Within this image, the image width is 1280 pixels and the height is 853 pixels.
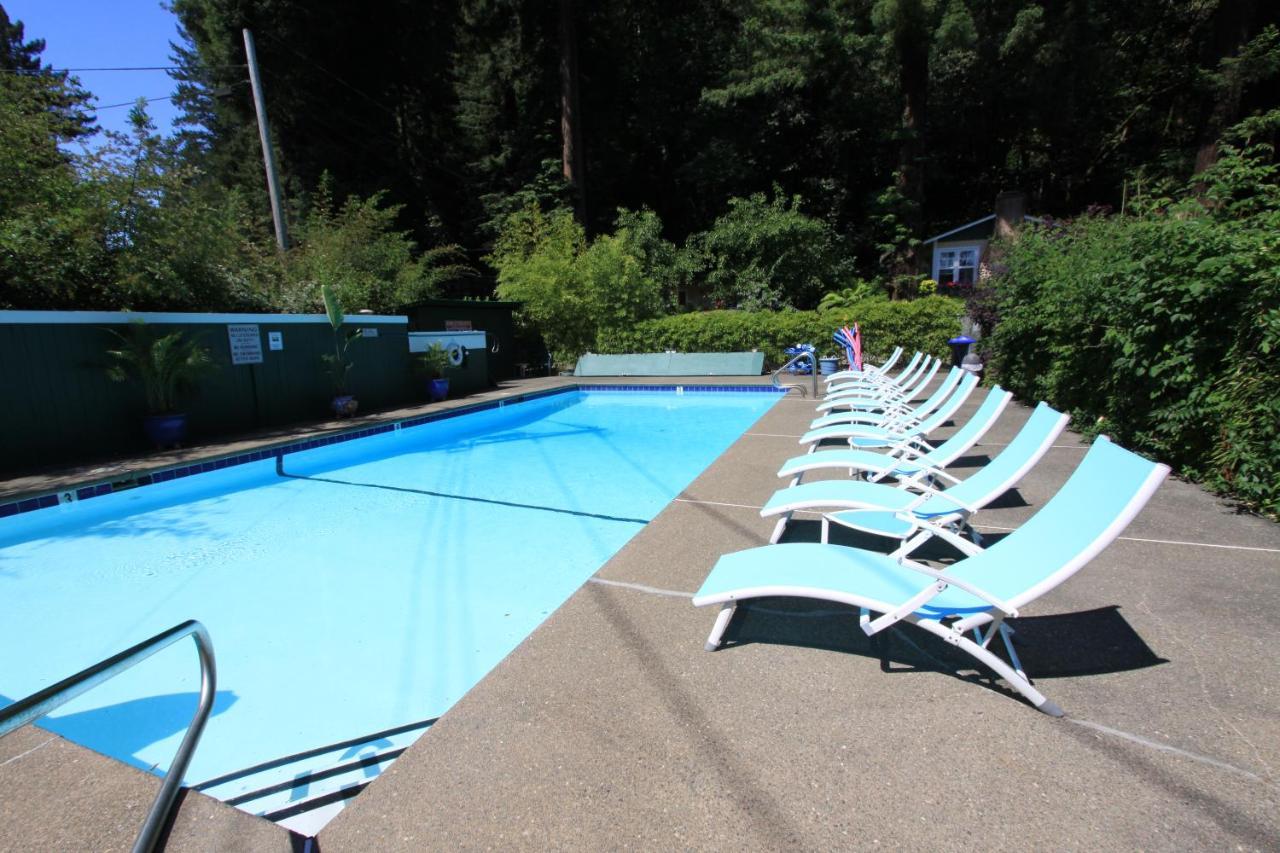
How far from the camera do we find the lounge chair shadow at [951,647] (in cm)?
216

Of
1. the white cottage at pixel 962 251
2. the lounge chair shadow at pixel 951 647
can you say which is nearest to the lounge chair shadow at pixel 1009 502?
the lounge chair shadow at pixel 951 647

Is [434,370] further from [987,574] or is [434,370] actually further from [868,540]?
[987,574]

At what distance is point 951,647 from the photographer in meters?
2.35

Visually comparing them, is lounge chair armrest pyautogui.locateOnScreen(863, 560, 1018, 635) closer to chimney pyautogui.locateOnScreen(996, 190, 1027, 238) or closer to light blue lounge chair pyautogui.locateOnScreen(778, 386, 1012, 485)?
light blue lounge chair pyautogui.locateOnScreen(778, 386, 1012, 485)

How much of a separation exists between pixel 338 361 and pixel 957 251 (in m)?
21.6

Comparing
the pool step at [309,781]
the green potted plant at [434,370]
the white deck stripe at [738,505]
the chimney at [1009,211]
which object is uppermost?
the chimney at [1009,211]

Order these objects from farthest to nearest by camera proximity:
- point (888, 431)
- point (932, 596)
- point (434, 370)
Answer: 1. point (434, 370)
2. point (888, 431)
3. point (932, 596)

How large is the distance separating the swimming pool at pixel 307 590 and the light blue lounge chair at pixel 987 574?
70.6 inches

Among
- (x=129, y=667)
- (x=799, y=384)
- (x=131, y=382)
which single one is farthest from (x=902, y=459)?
(x=131, y=382)

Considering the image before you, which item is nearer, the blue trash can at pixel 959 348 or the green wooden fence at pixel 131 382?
the green wooden fence at pixel 131 382

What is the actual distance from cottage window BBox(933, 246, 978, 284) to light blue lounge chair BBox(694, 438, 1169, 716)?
72.6 ft

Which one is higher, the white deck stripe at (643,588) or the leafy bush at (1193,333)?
the leafy bush at (1193,333)

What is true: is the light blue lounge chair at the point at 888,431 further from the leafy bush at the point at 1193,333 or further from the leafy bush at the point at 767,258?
the leafy bush at the point at 767,258

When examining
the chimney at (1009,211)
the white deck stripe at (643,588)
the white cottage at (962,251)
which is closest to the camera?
the white deck stripe at (643,588)
